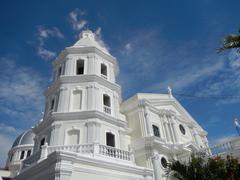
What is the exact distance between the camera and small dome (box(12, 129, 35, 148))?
1889 inches

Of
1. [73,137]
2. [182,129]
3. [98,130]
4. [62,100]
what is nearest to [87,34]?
[62,100]

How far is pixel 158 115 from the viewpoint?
82.0 feet

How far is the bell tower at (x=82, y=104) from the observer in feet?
59.1

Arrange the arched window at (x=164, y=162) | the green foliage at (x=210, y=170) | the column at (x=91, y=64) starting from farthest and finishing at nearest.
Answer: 1. the column at (x=91, y=64)
2. the arched window at (x=164, y=162)
3. the green foliage at (x=210, y=170)

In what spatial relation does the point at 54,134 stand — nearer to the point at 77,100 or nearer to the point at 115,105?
the point at 77,100

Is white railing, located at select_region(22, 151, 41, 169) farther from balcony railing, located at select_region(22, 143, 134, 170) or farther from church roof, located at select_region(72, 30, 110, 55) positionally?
church roof, located at select_region(72, 30, 110, 55)

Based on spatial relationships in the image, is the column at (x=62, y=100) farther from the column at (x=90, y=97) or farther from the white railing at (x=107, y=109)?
the white railing at (x=107, y=109)

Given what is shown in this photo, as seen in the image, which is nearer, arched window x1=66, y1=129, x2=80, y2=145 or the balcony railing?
the balcony railing

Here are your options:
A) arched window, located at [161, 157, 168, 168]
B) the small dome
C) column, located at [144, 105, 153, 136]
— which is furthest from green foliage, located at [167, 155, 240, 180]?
the small dome

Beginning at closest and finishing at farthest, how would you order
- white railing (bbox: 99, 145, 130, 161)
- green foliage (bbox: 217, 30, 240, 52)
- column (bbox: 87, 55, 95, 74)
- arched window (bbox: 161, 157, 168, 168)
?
green foliage (bbox: 217, 30, 240, 52) → white railing (bbox: 99, 145, 130, 161) → arched window (bbox: 161, 157, 168, 168) → column (bbox: 87, 55, 95, 74)

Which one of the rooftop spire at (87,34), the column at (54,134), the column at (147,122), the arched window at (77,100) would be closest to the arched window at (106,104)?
the arched window at (77,100)

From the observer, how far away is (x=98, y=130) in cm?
1803

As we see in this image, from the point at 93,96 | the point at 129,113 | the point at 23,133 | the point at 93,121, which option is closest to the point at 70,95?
the point at 93,96

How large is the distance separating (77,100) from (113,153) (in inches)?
253
